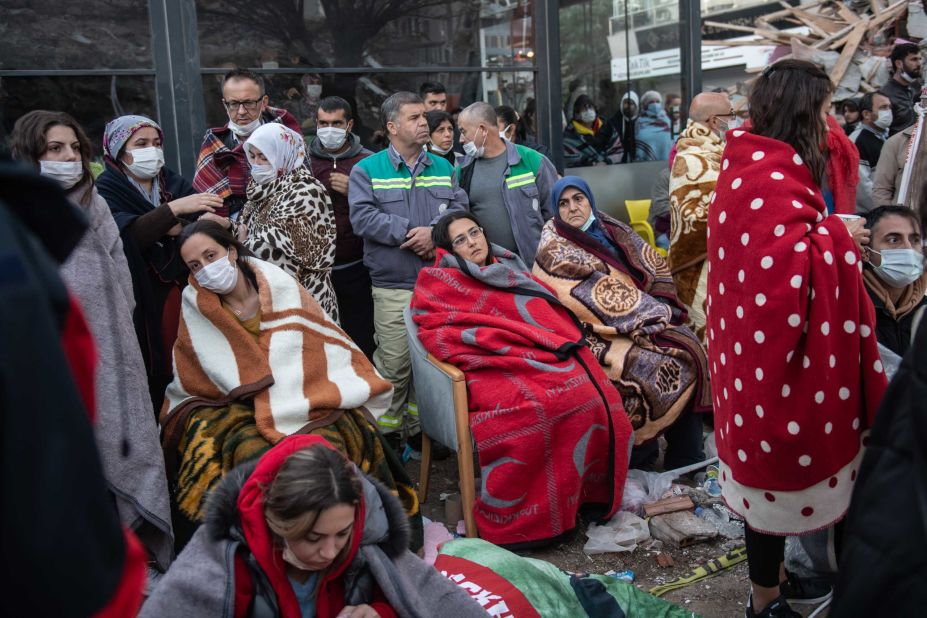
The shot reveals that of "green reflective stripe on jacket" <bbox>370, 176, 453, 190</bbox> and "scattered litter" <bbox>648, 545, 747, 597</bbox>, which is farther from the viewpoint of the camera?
"green reflective stripe on jacket" <bbox>370, 176, 453, 190</bbox>

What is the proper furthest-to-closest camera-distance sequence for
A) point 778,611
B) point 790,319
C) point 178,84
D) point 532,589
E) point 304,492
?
point 178,84 < point 778,611 < point 532,589 < point 790,319 < point 304,492

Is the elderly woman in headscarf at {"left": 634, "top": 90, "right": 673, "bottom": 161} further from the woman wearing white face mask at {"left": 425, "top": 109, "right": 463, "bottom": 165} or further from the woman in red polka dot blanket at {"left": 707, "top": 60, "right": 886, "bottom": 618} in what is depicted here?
the woman in red polka dot blanket at {"left": 707, "top": 60, "right": 886, "bottom": 618}

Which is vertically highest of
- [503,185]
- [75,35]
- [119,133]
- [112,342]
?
[75,35]

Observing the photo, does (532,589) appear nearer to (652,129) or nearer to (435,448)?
(435,448)

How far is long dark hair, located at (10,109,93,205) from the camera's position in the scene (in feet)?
12.0

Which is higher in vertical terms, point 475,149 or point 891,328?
point 475,149

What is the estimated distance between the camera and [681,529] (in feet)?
13.2

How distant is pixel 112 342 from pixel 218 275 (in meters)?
0.48

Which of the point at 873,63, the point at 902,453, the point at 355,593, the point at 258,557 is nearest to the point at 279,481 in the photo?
the point at 258,557

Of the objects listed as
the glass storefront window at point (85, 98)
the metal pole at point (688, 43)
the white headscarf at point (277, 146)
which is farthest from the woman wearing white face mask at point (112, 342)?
the metal pole at point (688, 43)

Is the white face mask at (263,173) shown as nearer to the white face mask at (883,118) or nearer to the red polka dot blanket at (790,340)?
the red polka dot blanket at (790,340)

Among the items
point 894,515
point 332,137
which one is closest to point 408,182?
point 332,137

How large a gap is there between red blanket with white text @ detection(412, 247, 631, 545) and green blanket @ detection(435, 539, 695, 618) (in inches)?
35.5

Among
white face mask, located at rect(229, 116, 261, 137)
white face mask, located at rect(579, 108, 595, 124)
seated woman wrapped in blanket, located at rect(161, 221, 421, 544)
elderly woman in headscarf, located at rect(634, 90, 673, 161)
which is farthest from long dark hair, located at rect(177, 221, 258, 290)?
elderly woman in headscarf, located at rect(634, 90, 673, 161)
